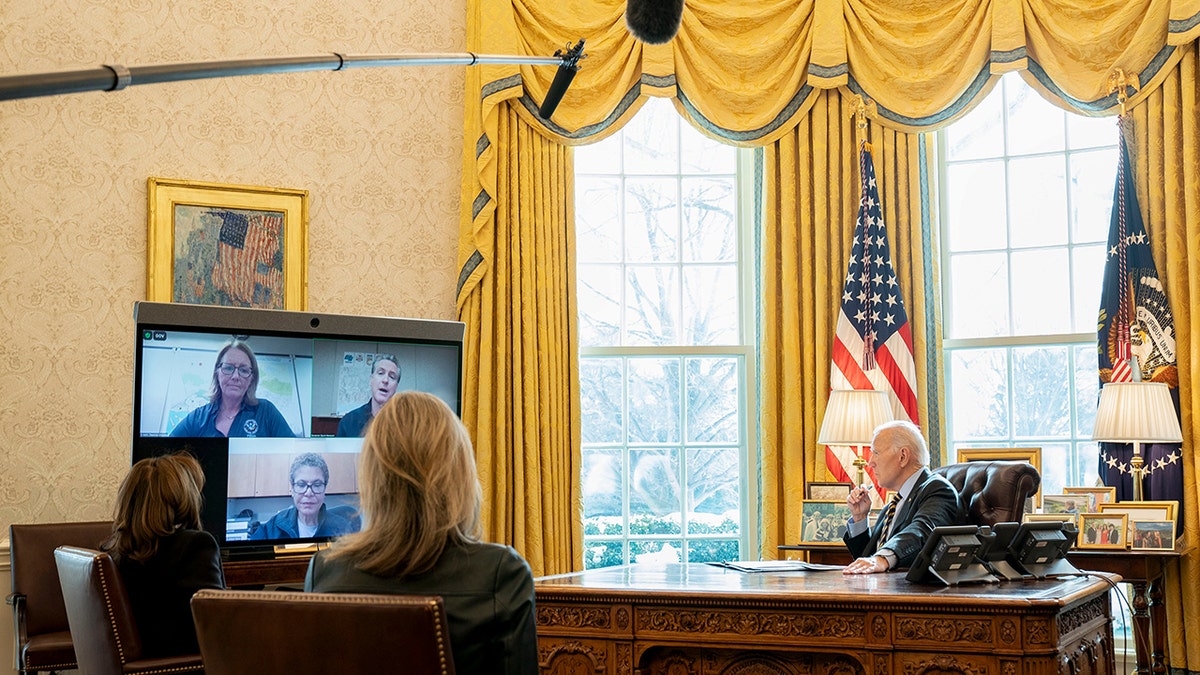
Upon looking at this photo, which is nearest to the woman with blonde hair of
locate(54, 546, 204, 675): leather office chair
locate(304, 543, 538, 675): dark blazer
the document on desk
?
locate(304, 543, 538, 675): dark blazer

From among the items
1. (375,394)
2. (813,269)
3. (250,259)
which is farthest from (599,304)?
(250,259)

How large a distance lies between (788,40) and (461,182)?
1.87 meters

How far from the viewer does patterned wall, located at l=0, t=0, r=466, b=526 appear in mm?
5461

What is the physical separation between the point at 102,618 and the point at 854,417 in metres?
3.48

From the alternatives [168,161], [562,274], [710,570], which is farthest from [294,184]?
[710,570]

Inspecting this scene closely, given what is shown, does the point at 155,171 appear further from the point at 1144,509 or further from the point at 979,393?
the point at 1144,509

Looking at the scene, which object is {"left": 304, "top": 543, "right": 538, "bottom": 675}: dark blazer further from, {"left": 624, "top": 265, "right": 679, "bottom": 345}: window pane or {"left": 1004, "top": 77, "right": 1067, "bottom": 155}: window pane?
{"left": 1004, "top": 77, "right": 1067, "bottom": 155}: window pane

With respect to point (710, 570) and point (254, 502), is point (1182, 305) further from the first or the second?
point (254, 502)

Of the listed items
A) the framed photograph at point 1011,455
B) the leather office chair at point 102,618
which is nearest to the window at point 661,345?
the framed photograph at point 1011,455

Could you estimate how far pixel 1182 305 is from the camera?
555 cm

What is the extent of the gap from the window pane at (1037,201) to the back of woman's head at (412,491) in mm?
4617

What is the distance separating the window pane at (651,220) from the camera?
260 inches

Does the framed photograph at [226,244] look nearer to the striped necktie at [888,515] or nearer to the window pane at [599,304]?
the window pane at [599,304]

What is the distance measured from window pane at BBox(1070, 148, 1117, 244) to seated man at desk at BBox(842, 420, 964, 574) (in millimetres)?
1881
